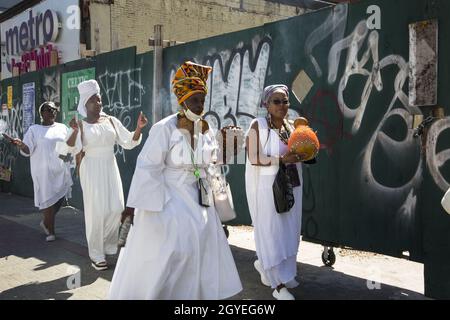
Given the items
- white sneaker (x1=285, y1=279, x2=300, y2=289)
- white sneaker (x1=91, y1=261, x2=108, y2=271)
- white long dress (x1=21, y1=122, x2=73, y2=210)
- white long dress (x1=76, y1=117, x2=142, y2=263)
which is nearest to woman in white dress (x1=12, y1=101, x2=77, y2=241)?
white long dress (x1=21, y1=122, x2=73, y2=210)

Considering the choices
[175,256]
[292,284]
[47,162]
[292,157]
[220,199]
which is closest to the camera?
[175,256]

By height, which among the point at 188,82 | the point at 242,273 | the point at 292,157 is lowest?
the point at 242,273

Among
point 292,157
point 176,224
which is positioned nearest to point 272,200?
point 292,157

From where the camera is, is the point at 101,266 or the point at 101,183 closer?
the point at 101,266

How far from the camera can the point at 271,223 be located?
458cm

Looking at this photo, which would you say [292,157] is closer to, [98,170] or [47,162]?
[98,170]

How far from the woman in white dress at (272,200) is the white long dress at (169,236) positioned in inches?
34.8

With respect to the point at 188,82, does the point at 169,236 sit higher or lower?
lower

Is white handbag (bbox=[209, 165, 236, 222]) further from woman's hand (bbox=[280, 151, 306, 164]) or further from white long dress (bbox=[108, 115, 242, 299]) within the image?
woman's hand (bbox=[280, 151, 306, 164])

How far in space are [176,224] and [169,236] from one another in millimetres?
94

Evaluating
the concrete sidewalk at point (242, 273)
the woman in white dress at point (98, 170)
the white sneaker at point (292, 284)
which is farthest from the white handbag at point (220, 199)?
the woman in white dress at point (98, 170)

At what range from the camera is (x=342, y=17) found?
511 cm
